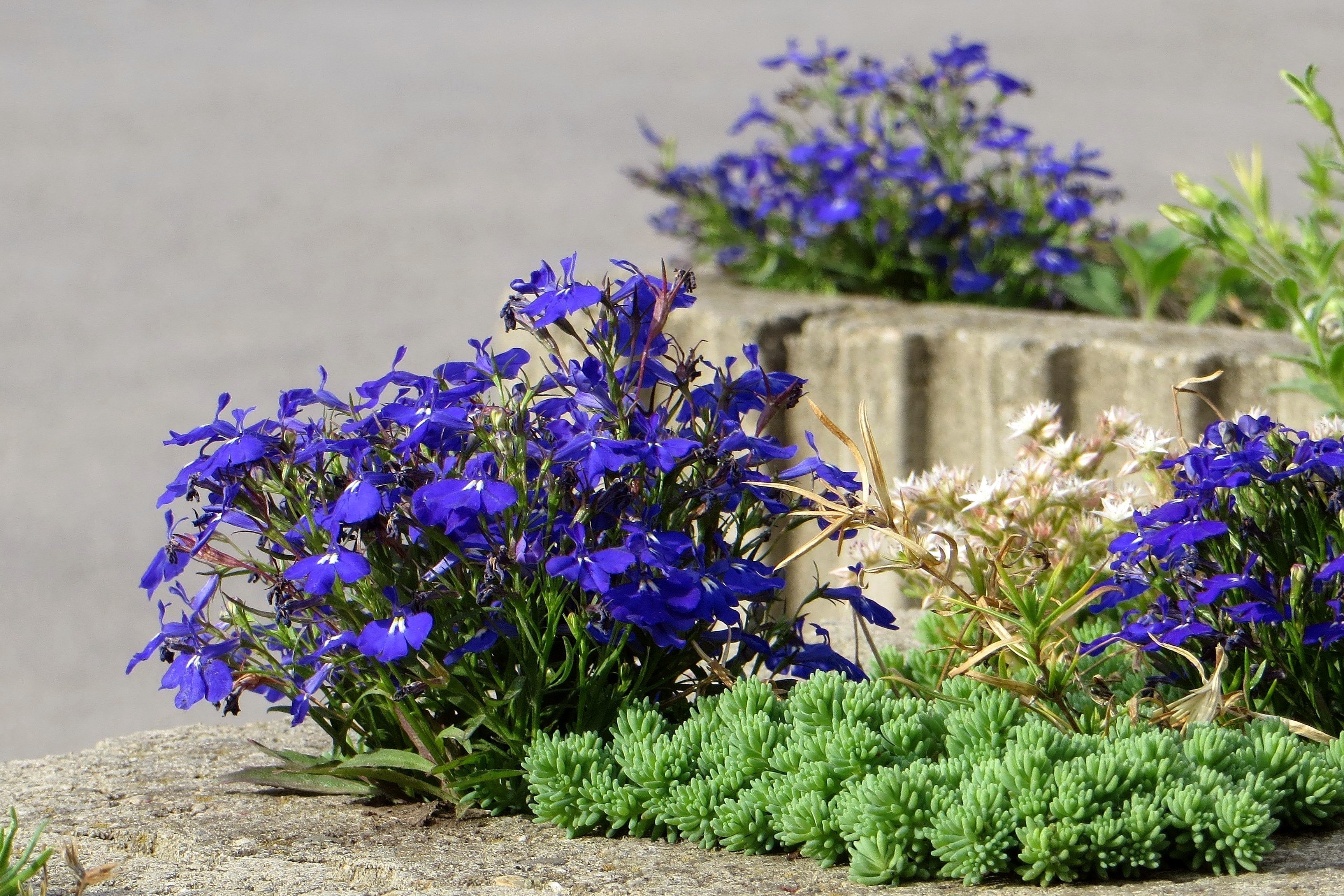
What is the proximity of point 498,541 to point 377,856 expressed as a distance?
1.60 ft

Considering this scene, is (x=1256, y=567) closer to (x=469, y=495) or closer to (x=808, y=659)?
(x=808, y=659)

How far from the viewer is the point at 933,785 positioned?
211 centimetres

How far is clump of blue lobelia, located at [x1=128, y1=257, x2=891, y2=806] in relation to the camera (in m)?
2.30

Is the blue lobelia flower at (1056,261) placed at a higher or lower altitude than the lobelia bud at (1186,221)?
higher

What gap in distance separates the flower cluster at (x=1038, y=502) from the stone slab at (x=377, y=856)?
0.77 metres

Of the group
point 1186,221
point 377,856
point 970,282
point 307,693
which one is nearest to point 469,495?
point 307,693

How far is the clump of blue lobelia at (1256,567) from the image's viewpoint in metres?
2.37

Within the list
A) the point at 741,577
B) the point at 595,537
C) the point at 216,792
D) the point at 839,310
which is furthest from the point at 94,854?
the point at 839,310

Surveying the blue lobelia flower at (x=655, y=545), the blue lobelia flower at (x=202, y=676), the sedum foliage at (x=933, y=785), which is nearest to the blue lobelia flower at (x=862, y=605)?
the sedum foliage at (x=933, y=785)

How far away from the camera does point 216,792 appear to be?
272 centimetres

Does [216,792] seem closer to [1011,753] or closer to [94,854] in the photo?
[94,854]

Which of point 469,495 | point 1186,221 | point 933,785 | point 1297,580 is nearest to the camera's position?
point 933,785

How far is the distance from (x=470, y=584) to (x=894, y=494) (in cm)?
107

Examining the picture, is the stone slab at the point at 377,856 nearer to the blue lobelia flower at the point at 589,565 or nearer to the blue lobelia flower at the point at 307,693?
the blue lobelia flower at the point at 307,693
